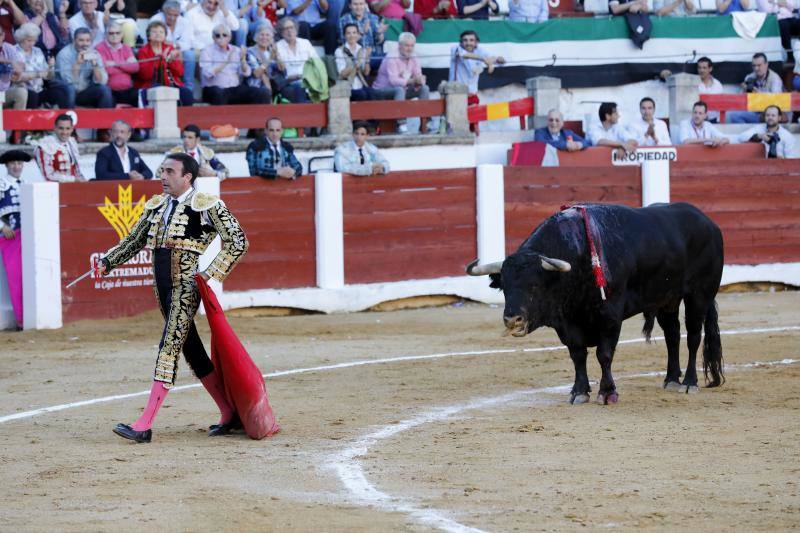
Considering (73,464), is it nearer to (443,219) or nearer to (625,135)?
(443,219)

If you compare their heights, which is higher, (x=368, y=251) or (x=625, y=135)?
(x=625, y=135)

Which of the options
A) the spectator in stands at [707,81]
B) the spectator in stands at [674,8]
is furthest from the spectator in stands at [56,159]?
the spectator in stands at [674,8]

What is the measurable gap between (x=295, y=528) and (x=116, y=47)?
9513mm

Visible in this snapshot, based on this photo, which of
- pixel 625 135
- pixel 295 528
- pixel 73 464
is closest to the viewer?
pixel 295 528

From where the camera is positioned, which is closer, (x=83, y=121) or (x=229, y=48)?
(x=83, y=121)

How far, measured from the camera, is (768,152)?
15.6 metres

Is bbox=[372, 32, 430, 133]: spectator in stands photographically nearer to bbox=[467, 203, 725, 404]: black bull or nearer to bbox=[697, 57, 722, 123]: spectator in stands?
bbox=[697, 57, 722, 123]: spectator in stands

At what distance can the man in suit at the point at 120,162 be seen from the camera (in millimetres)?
12023

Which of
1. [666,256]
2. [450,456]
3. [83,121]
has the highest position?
[83,121]

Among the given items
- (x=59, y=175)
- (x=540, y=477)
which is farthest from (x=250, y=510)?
(x=59, y=175)

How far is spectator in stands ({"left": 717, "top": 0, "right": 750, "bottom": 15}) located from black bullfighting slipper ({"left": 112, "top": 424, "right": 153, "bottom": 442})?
544 inches

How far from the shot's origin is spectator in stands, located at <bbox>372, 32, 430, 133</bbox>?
1533 centimetres

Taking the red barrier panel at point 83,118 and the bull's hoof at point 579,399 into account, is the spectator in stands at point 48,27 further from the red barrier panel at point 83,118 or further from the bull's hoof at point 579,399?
the bull's hoof at point 579,399

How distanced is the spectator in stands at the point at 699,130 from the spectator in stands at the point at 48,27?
22.3 feet
